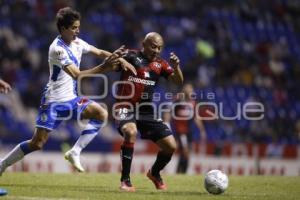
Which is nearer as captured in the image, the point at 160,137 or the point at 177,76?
the point at 160,137

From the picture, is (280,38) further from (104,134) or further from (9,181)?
(9,181)

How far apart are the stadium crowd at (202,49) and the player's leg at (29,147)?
9068 millimetres

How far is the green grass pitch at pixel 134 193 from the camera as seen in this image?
1002 centimetres

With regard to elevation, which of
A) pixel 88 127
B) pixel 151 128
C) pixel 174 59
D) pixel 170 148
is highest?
pixel 174 59

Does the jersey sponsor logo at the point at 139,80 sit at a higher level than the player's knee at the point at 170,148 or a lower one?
higher

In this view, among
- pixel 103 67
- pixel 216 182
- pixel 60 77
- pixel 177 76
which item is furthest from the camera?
pixel 177 76

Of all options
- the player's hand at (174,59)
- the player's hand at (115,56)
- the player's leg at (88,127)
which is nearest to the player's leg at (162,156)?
the player's leg at (88,127)

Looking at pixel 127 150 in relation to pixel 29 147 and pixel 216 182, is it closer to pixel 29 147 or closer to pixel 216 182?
pixel 216 182

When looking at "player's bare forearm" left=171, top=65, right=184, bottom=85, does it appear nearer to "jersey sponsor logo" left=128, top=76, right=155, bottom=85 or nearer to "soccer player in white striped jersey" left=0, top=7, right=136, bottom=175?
"jersey sponsor logo" left=128, top=76, right=155, bottom=85

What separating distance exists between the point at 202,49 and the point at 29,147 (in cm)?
1538

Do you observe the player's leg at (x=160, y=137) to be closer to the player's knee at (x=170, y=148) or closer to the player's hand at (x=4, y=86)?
the player's knee at (x=170, y=148)

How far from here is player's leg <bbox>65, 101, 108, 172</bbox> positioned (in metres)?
11.4

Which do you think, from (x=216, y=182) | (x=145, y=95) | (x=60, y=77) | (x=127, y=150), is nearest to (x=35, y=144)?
(x=60, y=77)

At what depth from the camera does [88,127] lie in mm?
12023
